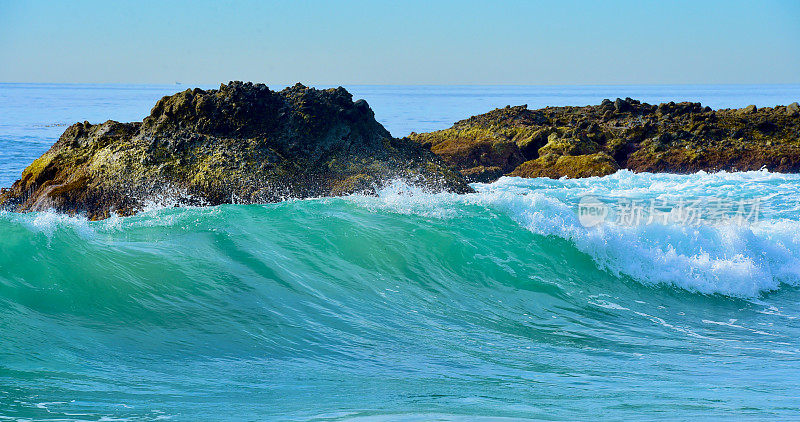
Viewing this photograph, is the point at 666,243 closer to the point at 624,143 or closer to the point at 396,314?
the point at 396,314

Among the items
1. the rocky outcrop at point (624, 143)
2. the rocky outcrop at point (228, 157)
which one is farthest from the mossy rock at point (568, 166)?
the rocky outcrop at point (228, 157)

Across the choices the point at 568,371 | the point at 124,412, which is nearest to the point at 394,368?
the point at 568,371

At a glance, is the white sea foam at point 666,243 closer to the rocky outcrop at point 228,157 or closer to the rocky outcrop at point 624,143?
the rocky outcrop at point 228,157

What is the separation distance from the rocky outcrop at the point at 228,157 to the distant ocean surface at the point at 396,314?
3.20 feet

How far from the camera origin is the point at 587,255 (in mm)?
10203

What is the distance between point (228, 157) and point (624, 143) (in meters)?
16.4

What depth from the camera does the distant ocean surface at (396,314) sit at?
4.91 m

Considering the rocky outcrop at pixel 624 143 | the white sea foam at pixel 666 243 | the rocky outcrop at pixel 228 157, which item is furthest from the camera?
the rocky outcrop at pixel 624 143

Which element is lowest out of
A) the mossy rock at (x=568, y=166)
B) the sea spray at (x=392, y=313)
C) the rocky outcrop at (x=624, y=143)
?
the sea spray at (x=392, y=313)

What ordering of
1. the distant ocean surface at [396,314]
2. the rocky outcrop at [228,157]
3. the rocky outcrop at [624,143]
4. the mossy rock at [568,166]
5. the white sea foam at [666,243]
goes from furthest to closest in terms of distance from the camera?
the rocky outcrop at [624,143] < the mossy rock at [568,166] < the rocky outcrop at [228,157] < the white sea foam at [666,243] < the distant ocean surface at [396,314]

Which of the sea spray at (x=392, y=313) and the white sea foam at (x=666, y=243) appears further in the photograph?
the white sea foam at (x=666, y=243)

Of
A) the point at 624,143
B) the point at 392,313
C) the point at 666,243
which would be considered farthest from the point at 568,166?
the point at 392,313

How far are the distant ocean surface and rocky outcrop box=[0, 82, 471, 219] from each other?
976 millimetres

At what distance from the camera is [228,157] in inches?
478
